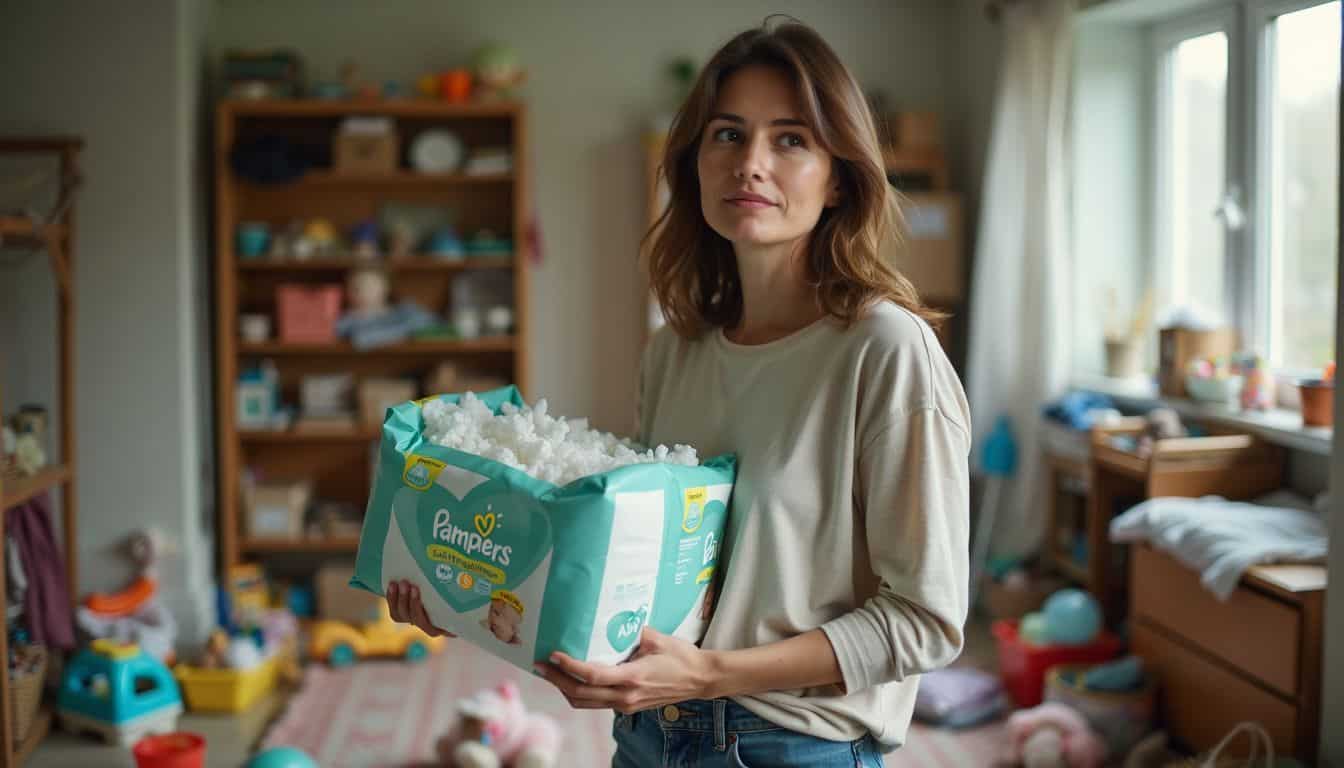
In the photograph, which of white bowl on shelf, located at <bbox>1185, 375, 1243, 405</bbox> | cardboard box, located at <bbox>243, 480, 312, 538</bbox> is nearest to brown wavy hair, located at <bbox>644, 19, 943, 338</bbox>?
white bowl on shelf, located at <bbox>1185, 375, 1243, 405</bbox>

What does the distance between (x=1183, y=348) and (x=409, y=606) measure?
294cm

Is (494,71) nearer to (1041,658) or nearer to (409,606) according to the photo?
(1041,658)

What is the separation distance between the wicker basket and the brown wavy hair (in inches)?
97.3

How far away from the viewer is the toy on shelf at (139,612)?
357 cm

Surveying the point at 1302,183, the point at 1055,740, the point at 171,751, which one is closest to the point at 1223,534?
the point at 1055,740

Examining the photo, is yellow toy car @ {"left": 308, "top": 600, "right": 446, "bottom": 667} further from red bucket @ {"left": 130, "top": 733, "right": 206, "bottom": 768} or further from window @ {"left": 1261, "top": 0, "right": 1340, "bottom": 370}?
window @ {"left": 1261, "top": 0, "right": 1340, "bottom": 370}

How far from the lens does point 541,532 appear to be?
1047mm

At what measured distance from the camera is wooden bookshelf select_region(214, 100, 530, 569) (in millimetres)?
4332

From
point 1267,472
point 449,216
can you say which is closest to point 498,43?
point 449,216

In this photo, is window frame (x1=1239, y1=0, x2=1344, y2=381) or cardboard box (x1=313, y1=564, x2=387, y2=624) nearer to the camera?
window frame (x1=1239, y1=0, x2=1344, y2=381)

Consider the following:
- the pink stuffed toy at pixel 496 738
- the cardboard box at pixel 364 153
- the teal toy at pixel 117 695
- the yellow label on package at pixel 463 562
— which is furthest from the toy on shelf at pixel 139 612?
the yellow label on package at pixel 463 562

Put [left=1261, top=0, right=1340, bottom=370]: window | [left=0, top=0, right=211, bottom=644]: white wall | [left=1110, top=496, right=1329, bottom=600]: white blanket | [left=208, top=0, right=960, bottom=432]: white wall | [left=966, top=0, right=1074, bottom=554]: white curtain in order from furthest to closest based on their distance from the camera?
[left=208, top=0, right=960, bottom=432]: white wall, [left=966, top=0, right=1074, bottom=554]: white curtain, [left=0, top=0, right=211, bottom=644]: white wall, [left=1261, top=0, right=1340, bottom=370]: window, [left=1110, top=496, right=1329, bottom=600]: white blanket

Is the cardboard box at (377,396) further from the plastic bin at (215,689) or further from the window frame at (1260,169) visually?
the window frame at (1260,169)

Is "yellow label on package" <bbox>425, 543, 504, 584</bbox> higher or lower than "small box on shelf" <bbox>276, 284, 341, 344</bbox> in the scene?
lower
